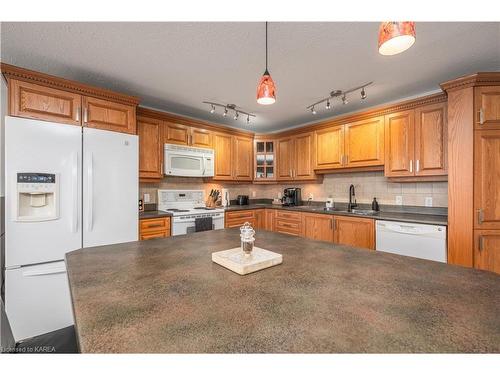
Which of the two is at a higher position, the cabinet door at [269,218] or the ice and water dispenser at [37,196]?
the ice and water dispenser at [37,196]

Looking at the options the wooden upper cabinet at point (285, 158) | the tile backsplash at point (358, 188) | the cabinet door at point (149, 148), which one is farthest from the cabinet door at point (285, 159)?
the cabinet door at point (149, 148)

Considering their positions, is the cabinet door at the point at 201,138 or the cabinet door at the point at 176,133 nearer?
the cabinet door at the point at 176,133

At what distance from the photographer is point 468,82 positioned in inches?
81.0

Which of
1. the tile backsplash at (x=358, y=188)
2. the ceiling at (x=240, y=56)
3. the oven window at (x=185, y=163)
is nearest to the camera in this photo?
the ceiling at (x=240, y=56)

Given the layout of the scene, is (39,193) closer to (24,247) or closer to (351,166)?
(24,247)

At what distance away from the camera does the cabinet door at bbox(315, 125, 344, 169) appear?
10.9 feet

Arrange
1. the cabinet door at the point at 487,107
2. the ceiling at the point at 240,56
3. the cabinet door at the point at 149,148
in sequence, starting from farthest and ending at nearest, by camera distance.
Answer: the cabinet door at the point at 149,148 → the cabinet door at the point at 487,107 → the ceiling at the point at 240,56

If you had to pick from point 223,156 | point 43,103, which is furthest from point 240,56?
point 223,156

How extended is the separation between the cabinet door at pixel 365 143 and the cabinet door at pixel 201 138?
2.02 metres

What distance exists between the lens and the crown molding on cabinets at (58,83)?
1.87 m

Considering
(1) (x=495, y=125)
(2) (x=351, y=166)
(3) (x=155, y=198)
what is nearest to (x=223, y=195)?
(3) (x=155, y=198)

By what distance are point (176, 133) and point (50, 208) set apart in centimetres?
172

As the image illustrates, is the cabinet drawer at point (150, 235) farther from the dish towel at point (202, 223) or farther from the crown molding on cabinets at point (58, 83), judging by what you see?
the crown molding on cabinets at point (58, 83)

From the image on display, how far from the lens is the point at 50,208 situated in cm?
197
